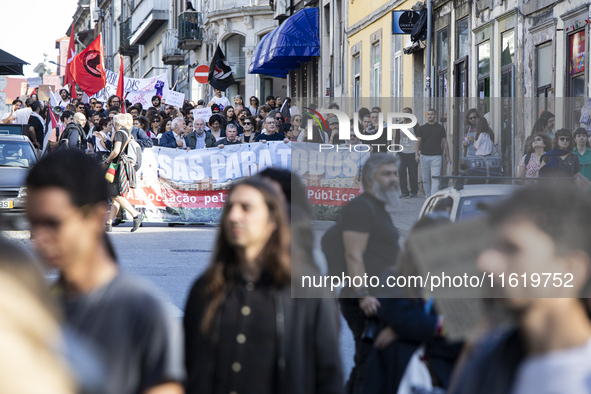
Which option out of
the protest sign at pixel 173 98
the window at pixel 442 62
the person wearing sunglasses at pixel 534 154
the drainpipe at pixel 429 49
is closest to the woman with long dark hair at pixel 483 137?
the person wearing sunglasses at pixel 534 154

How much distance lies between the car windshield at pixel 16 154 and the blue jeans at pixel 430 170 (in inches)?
430

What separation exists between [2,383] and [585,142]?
409 inches

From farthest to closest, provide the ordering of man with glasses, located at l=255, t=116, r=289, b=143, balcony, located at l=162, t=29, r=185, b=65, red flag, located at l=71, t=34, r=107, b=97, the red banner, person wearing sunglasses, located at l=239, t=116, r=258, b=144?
balcony, located at l=162, t=29, r=185, b=65 < red flag, located at l=71, t=34, r=107, b=97 < person wearing sunglasses, located at l=239, t=116, r=258, b=144 < man with glasses, located at l=255, t=116, r=289, b=143 < the red banner

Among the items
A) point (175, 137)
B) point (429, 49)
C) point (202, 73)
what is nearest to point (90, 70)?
point (202, 73)

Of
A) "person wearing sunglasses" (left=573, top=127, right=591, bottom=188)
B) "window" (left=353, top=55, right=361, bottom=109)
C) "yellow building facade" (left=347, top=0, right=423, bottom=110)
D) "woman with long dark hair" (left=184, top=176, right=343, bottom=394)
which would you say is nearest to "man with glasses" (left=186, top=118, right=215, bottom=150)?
"person wearing sunglasses" (left=573, top=127, right=591, bottom=188)

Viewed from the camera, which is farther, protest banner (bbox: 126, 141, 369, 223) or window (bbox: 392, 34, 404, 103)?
window (bbox: 392, 34, 404, 103)

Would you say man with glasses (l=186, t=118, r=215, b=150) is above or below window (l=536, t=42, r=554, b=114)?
below

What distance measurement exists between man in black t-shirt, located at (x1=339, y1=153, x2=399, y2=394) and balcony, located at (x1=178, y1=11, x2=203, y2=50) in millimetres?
43006

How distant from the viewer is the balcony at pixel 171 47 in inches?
2030

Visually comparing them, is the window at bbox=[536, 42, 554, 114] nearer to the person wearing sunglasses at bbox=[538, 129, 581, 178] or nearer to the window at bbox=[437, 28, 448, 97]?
the window at bbox=[437, 28, 448, 97]

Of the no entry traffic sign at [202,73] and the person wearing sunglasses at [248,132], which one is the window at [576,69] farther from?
the no entry traffic sign at [202,73]

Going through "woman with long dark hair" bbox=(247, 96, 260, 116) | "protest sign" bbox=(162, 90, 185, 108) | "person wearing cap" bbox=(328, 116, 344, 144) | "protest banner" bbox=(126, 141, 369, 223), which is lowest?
"protest banner" bbox=(126, 141, 369, 223)

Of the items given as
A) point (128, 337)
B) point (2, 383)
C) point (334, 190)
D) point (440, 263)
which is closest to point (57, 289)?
point (128, 337)

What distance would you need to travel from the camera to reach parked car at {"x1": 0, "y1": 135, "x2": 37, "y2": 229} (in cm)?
1430
